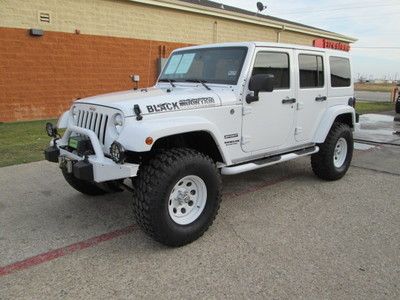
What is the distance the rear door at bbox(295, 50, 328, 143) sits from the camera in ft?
17.4

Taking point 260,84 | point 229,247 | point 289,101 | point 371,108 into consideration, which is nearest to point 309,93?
point 289,101

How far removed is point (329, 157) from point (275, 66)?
171 cm

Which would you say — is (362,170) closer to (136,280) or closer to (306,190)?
(306,190)

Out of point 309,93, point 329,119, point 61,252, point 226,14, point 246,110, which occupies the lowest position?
point 61,252

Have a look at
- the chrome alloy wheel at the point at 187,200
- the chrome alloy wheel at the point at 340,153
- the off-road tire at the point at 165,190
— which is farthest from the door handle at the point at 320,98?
the chrome alloy wheel at the point at 187,200

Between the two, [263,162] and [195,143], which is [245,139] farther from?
[195,143]

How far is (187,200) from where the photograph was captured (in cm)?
397

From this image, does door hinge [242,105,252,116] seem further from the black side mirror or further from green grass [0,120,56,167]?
green grass [0,120,56,167]

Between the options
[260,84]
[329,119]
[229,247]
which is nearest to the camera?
[229,247]

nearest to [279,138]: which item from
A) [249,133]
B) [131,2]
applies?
[249,133]

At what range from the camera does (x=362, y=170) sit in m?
6.75

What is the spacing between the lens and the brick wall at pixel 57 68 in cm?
1192

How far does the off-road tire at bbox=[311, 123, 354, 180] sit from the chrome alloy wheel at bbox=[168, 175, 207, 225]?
250 cm

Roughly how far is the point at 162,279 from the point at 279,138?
2.57 meters
